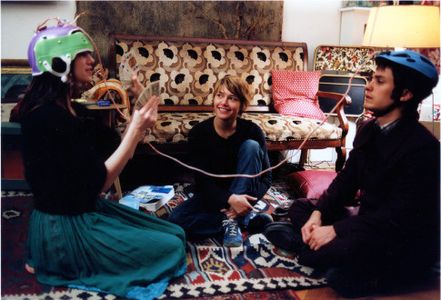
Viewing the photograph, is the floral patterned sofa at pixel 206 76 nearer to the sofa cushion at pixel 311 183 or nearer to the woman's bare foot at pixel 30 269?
the sofa cushion at pixel 311 183

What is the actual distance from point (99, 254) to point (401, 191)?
1110mm

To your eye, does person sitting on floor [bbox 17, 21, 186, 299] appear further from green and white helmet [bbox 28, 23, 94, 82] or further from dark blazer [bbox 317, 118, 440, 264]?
dark blazer [bbox 317, 118, 440, 264]

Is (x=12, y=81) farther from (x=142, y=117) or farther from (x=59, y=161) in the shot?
(x=142, y=117)

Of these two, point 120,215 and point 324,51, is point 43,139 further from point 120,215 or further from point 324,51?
point 324,51

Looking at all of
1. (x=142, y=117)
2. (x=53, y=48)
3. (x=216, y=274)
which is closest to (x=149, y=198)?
(x=216, y=274)

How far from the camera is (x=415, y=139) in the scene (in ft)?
5.05

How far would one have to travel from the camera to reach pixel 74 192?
1515 mm

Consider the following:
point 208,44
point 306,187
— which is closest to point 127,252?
point 306,187

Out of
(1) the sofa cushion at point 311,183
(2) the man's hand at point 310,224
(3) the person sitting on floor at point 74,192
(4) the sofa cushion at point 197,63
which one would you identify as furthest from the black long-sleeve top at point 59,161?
(4) the sofa cushion at point 197,63

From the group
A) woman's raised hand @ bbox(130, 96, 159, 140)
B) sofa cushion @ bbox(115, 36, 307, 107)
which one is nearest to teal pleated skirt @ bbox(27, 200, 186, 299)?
woman's raised hand @ bbox(130, 96, 159, 140)

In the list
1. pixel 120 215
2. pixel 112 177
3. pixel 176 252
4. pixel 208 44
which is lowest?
pixel 176 252

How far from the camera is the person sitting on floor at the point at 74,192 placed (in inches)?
56.1

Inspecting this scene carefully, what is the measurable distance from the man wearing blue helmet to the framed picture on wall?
189cm

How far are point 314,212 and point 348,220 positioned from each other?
0.22 m
